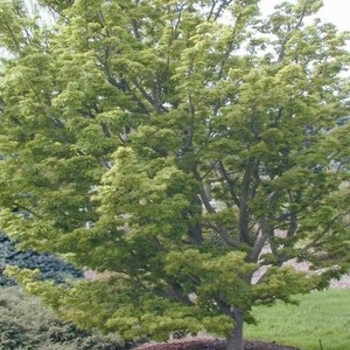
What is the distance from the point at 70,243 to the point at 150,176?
2.64 feet

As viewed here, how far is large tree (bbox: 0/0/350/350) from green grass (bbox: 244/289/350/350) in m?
2.07

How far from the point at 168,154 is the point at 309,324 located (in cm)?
450

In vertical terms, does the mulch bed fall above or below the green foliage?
below

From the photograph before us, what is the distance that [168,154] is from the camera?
5.63 m

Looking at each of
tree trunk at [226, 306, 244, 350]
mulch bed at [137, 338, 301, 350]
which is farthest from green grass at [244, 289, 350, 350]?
tree trunk at [226, 306, 244, 350]

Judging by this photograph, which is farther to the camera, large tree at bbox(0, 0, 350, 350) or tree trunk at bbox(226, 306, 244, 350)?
tree trunk at bbox(226, 306, 244, 350)

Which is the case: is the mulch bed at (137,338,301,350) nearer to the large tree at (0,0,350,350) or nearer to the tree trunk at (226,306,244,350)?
the tree trunk at (226,306,244,350)

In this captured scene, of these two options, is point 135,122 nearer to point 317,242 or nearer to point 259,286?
point 259,286

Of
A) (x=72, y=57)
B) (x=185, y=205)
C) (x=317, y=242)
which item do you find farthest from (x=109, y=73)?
(x=317, y=242)

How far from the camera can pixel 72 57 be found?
5.15 metres

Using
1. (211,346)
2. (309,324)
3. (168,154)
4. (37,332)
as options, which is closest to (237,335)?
(211,346)

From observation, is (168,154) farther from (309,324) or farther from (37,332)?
(309,324)

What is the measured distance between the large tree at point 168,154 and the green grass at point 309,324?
2071 mm

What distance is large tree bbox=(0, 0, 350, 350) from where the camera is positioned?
5008 millimetres
